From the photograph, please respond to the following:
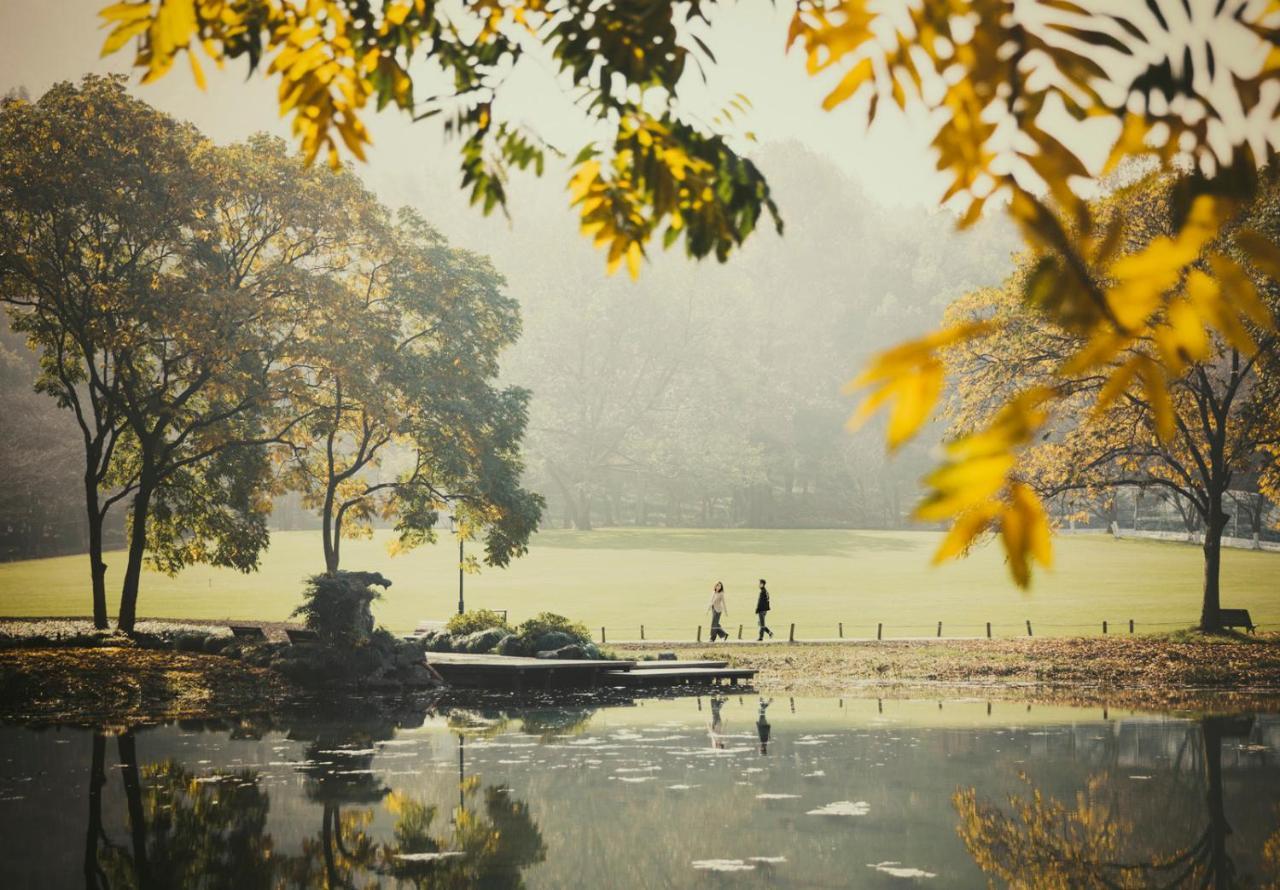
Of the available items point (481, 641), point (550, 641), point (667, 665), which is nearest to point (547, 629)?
point (550, 641)

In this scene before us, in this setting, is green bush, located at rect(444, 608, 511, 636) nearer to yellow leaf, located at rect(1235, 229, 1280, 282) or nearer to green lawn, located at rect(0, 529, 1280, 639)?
green lawn, located at rect(0, 529, 1280, 639)

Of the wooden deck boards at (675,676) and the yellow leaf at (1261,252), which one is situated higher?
the yellow leaf at (1261,252)

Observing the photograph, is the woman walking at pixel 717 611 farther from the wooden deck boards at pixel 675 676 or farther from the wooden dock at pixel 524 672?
the wooden dock at pixel 524 672

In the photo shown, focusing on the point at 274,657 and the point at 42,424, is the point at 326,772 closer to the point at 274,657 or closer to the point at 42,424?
the point at 274,657

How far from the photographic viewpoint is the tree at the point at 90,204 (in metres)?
30.8

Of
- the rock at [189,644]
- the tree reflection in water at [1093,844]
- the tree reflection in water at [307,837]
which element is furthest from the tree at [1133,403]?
the tree reflection in water at [307,837]

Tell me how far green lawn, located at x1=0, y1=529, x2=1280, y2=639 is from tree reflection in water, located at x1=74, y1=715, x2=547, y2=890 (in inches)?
1087

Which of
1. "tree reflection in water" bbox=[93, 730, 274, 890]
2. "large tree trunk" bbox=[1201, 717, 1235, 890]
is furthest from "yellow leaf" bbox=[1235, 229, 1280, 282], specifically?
"tree reflection in water" bbox=[93, 730, 274, 890]

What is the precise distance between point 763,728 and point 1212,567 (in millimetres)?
19101

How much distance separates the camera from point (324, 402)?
124 ft

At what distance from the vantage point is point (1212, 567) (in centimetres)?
3466

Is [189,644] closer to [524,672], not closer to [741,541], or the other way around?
[524,672]

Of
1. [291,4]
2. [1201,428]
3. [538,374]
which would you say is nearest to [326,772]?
[291,4]

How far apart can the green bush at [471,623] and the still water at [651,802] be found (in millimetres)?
11610
